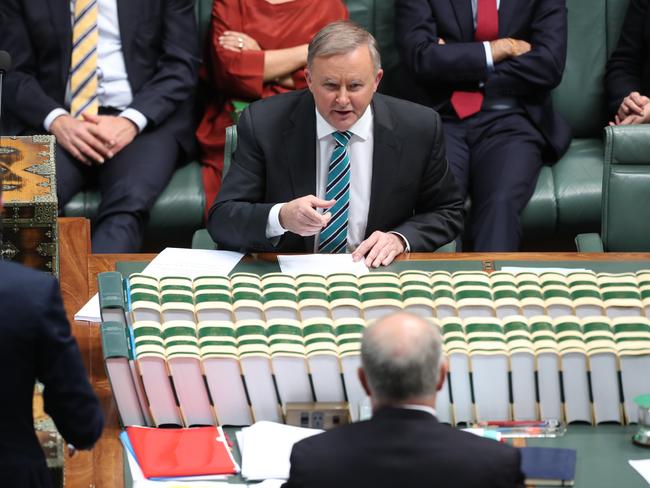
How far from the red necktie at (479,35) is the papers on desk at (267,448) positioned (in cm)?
243

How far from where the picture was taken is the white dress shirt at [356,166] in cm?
334

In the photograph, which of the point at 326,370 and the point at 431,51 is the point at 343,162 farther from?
the point at 431,51

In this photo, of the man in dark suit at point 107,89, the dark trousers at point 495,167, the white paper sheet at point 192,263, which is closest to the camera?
the white paper sheet at point 192,263

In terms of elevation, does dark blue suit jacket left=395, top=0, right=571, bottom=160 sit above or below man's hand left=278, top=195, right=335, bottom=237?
below

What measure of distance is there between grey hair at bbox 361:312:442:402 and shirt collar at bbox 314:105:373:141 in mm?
1634

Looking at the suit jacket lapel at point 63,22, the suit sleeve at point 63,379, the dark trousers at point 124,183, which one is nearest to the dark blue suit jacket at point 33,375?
the suit sleeve at point 63,379

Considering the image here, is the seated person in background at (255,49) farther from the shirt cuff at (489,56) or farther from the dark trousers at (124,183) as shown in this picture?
the shirt cuff at (489,56)

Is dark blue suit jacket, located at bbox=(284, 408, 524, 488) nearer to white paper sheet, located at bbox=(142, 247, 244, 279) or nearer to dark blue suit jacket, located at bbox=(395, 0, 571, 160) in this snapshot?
white paper sheet, located at bbox=(142, 247, 244, 279)

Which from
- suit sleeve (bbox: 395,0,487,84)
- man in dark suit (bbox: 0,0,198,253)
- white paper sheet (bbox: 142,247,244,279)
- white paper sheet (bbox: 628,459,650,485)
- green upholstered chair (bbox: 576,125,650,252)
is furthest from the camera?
suit sleeve (bbox: 395,0,487,84)

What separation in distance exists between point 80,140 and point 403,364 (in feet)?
9.26

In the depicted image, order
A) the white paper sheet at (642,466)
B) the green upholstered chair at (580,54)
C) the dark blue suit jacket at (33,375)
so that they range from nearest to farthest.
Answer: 1. the dark blue suit jacket at (33,375)
2. the white paper sheet at (642,466)
3. the green upholstered chair at (580,54)

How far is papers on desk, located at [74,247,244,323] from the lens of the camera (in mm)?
2766

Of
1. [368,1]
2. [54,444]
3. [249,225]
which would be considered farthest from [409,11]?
[54,444]

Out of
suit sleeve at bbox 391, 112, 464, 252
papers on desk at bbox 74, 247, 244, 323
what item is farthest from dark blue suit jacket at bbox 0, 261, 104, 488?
suit sleeve at bbox 391, 112, 464, 252
